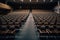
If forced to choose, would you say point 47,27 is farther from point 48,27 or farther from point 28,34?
point 28,34

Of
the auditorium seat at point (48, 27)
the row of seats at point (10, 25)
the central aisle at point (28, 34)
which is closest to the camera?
the auditorium seat at point (48, 27)

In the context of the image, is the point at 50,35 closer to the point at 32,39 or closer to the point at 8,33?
the point at 32,39

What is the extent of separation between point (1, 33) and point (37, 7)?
26.2 metres

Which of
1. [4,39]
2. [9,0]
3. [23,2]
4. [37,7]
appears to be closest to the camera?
[4,39]

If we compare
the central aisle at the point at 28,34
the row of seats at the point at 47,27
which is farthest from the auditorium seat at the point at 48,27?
the central aisle at the point at 28,34

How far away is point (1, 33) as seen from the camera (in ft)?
20.2

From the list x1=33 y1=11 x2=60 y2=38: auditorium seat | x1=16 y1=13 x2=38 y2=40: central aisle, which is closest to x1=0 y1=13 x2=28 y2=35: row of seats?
x1=16 y1=13 x2=38 y2=40: central aisle

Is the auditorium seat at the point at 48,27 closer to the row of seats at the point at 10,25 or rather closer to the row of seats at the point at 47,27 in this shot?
the row of seats at the point at 47,27

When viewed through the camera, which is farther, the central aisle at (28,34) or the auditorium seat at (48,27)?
the central aisle at (28,34)

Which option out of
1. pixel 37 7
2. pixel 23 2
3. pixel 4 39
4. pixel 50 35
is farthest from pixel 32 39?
pixel 37 7

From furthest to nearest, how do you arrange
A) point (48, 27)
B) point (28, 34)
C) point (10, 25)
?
point (10, 25) → point (48, 27) → point (28, 34)

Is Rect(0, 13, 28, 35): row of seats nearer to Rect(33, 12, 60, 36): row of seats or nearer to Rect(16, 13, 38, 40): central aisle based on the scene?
Rect(16, 13, 38, 40): central aisle

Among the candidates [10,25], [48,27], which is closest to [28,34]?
[48,27]

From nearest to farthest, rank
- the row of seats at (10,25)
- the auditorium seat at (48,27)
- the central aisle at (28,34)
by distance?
the auditorium seat at (48,27)
the central aisle at (28,34)
the row of seats at (10,25)
